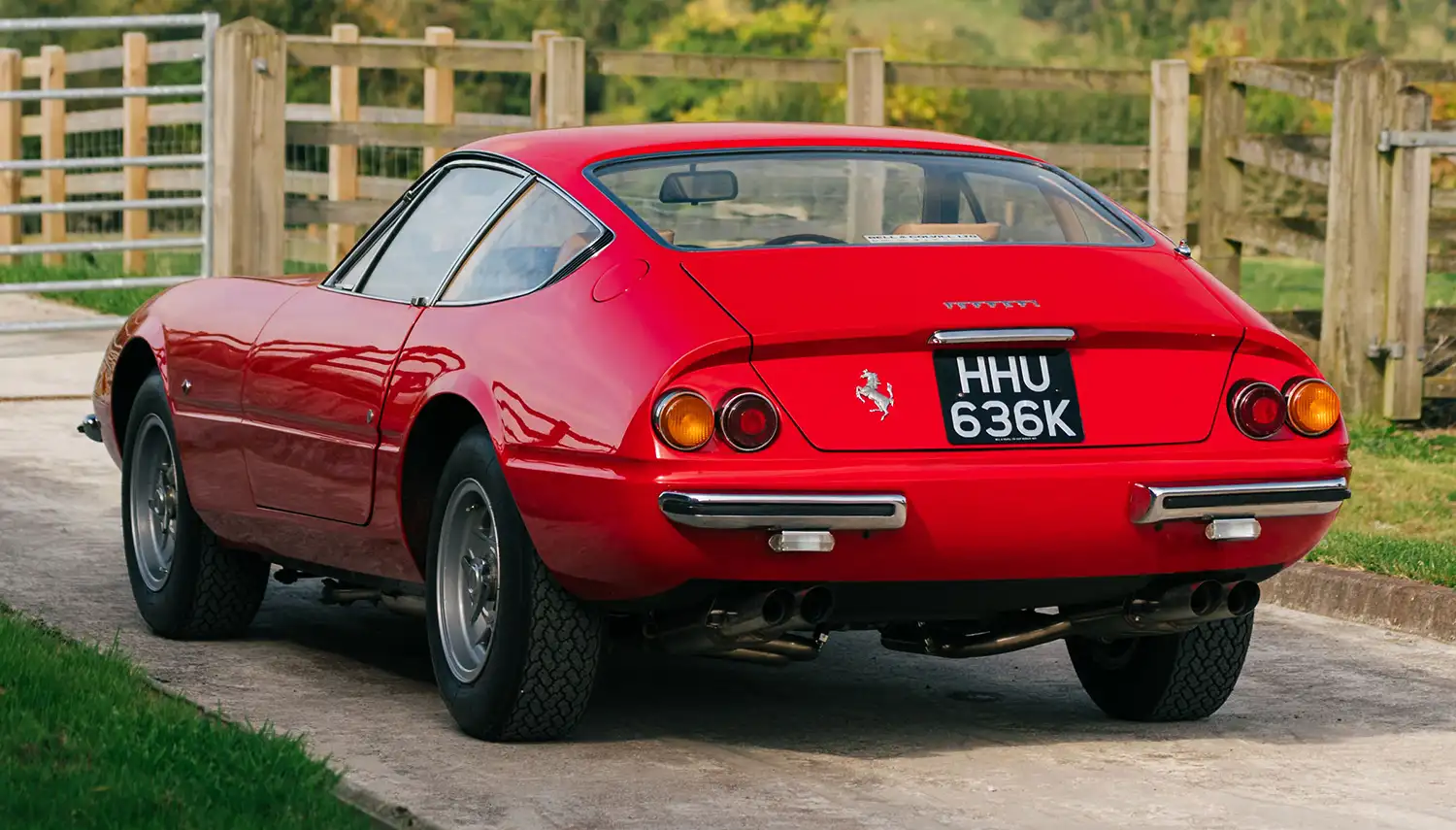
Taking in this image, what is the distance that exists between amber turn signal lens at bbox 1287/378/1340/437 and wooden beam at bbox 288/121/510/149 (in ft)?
35.8

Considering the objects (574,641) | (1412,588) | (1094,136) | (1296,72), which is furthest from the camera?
(1094,136)

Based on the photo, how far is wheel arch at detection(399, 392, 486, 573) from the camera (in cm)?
659

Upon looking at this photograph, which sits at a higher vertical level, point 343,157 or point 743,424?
point 343,157

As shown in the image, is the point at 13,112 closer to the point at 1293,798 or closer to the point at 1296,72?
the point at 1296,72

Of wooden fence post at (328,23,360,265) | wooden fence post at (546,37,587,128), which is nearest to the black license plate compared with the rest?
wooden fence post at (546,37,587,128)

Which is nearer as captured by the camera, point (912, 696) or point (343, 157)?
point (912, 696)

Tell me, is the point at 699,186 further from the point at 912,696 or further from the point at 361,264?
the point at 912,696

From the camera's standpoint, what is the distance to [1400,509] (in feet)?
35.1

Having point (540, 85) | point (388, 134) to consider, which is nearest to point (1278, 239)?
point (540, 85)

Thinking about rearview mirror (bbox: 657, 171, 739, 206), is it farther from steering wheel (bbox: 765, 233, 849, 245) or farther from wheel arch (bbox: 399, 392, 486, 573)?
wheel arch (bbox: 399, 392, 486, 573)

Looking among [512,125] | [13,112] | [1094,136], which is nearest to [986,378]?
[512,125]

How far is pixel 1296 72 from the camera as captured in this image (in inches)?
581

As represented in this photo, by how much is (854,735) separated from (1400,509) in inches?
185

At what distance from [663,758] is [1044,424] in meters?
1.23
